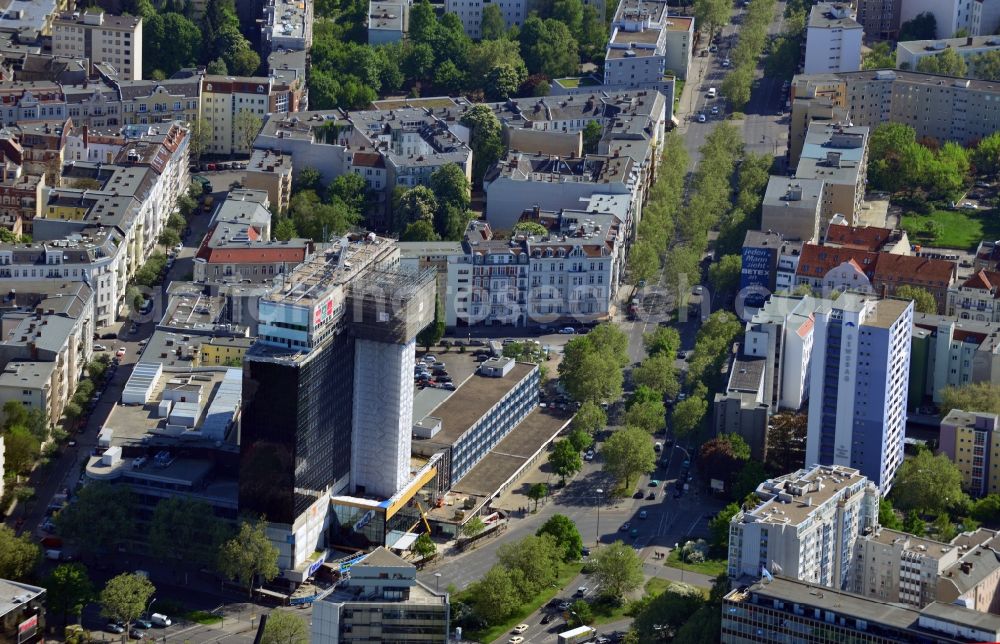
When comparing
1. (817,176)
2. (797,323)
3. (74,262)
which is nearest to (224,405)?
(74,262)

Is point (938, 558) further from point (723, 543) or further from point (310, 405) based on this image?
point (310, 405)

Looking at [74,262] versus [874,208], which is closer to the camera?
[74,262]

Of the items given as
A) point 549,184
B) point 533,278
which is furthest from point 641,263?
point 549,184

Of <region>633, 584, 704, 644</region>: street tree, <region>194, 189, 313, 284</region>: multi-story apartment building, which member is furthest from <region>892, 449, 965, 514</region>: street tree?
<region>194, 189, 313, 284</region>: multi-story apartment building

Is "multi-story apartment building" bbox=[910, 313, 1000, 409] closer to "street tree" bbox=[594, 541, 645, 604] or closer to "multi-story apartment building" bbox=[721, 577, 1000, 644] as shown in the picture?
"street tree" bbox=[594, 541, 645, 604]

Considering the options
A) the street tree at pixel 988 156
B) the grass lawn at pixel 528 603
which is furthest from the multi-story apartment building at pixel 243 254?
the street tree at pixel 988 156

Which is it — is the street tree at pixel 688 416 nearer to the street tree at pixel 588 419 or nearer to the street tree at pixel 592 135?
the street tree at pixel 588 419
